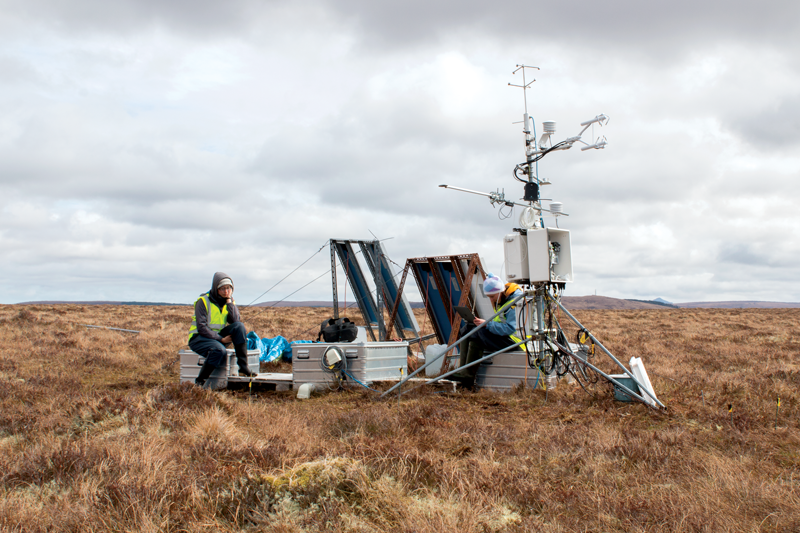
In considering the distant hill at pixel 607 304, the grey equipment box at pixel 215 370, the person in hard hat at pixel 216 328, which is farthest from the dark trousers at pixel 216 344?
the distant hill at pixel 607 304

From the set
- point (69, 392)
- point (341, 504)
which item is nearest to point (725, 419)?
point (341, 504)

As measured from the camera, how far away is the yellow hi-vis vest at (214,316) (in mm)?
7918

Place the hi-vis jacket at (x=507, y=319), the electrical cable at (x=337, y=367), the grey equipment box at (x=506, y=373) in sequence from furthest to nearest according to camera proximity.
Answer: the electrical cable at (x=337, y=367) < the hi-vis jacket at (x=507, y=319) < the grey equipment box at (x=506, y=373)

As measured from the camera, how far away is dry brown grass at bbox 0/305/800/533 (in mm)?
3146

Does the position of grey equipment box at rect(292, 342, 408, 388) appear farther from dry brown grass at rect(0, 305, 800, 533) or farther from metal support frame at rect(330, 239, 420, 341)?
metal support frame at rect(330, 239, 420, 341)

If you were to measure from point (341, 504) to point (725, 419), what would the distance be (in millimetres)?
3962

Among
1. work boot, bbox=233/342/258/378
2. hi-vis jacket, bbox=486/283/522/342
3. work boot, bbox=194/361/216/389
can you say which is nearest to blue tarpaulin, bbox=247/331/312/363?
work boot, bbox=233/342/258/378

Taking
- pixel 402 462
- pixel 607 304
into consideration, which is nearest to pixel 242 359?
pixel 402 462

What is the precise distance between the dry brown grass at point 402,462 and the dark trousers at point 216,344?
1067 millimetres

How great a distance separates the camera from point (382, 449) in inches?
166

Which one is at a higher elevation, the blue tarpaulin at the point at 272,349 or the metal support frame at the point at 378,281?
the metal support frame at the point at 378,281

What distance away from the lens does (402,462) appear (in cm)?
383

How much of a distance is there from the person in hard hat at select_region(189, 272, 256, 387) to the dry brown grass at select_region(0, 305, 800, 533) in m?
1.12

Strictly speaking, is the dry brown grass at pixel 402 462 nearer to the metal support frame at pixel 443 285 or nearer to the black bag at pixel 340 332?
the black bag at pixel 340 332
